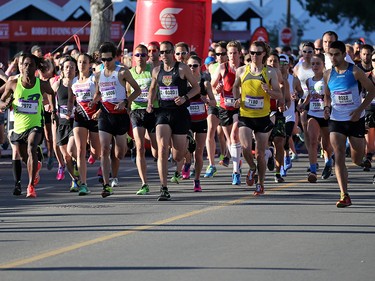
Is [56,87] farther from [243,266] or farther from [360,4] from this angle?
[360,4]

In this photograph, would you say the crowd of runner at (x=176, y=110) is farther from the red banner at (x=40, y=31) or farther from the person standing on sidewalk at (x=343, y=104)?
the red banner at (x=40, y=31)

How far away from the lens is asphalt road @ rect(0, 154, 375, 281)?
10.3m

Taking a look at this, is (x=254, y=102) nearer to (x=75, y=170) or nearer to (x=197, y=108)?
(x=197, y=108)

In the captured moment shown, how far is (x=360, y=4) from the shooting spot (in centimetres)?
7800

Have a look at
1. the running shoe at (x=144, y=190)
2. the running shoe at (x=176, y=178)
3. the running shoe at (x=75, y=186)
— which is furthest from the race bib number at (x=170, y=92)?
the running shoe at (x=176, y=178)

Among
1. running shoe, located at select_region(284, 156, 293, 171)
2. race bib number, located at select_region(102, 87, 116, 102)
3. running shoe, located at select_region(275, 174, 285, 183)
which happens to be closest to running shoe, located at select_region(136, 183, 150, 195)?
race bib number, located at select_region(102, 87, 116, 102)

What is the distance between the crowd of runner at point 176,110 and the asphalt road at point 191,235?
47 cm

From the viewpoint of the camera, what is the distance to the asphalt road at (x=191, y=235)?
405 inches

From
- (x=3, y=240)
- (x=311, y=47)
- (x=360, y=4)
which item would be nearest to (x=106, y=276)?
(x=3, y=240)

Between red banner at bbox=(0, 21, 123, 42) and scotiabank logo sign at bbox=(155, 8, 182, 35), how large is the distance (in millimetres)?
19263

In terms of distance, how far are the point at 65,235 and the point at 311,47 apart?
1002 centimetres

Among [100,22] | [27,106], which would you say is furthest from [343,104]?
[100,22]

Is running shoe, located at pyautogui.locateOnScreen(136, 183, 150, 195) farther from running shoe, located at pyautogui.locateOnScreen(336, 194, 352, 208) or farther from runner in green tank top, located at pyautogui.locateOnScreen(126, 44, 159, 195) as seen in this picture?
running shoe, located at pyautogui.locateOnScreen(336, 194, 352, 208)

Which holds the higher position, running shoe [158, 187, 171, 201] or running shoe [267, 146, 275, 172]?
running shoe [267, 146, 275, 172]
